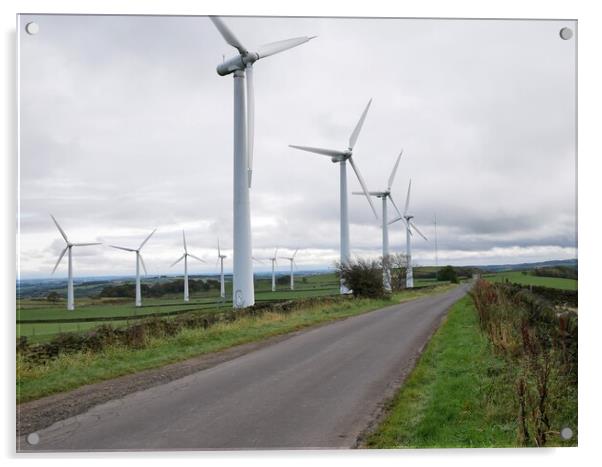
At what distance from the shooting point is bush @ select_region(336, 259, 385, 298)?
34250mm

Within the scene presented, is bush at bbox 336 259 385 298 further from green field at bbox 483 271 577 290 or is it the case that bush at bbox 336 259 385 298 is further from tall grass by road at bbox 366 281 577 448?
tall grass by road at bbox 366 281 577 448

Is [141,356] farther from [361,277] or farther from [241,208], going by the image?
[361,277]

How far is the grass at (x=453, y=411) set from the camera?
7102mm

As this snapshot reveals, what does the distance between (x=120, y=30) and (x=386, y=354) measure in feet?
29.2

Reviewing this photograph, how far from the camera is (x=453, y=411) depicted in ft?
24.6

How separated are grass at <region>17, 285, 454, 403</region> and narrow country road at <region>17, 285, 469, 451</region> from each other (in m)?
1.28

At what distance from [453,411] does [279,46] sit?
6.94 m

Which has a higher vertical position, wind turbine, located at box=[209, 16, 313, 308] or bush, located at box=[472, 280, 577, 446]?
wind turbine, located at box=[209, 16, 313, 308]

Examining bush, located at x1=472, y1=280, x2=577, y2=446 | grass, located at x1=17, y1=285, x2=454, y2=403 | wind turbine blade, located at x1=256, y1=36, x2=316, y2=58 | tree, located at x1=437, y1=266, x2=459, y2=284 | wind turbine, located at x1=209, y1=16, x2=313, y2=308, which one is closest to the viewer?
bush, located at x1=472, y1=280, x2=577, y2=446

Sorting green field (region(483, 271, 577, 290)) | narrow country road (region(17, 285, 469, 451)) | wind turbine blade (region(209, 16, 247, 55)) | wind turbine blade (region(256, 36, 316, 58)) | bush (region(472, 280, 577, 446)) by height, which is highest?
wind turbine blade (region(209, 16, 247, 55))

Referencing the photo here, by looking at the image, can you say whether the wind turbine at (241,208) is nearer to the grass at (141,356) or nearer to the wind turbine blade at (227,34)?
the grass at (141,356)

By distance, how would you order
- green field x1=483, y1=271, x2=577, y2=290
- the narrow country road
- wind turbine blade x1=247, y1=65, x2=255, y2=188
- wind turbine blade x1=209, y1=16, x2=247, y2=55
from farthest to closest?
wind turbine blade x1=247, y1=65, x2=255, y2=188 < wind turbine blade x1=209, y1=16, x2=247, y2=55 < green field x1=483, y1=271, x2=577, y2=290 < the narrow country road

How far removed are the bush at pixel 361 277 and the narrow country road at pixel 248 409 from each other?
73.4ft

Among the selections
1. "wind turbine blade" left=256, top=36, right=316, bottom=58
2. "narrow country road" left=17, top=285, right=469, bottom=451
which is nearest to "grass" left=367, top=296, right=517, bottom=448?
"narrow country road" left=17, top=285, right=469, bottom=451
